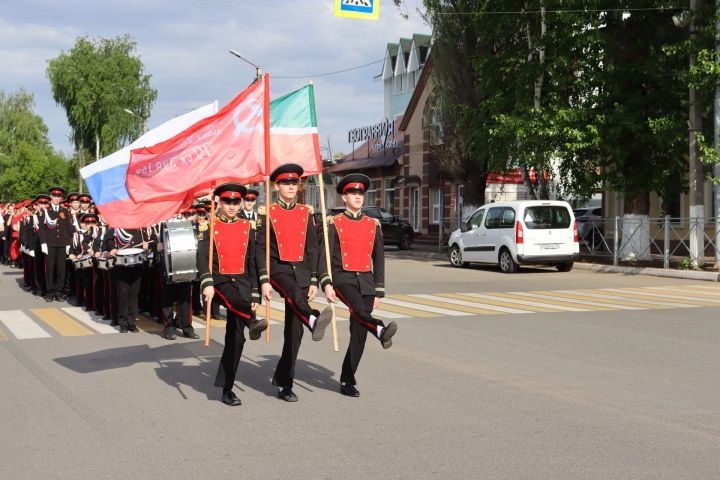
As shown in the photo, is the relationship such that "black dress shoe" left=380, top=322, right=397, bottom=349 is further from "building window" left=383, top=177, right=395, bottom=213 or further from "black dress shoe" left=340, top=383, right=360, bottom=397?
"building window" left=383, top=177, right=395, bottom=213

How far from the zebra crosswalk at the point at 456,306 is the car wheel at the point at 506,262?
4.69m

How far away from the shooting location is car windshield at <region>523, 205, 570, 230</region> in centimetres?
2167

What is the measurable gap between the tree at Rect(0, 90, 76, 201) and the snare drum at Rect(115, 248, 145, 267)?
66209mm

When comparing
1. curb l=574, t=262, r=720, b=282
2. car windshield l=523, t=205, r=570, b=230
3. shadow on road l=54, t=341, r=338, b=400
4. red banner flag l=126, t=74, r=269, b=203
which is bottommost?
shadow on road l=54, t=341, r=338, b=400

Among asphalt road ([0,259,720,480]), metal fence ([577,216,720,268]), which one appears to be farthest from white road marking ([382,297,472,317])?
metal fence ([577,216,720,268])

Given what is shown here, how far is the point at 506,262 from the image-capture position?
22.3 m

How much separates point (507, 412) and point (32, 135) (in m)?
82.2

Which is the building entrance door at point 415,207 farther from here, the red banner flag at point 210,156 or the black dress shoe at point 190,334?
the red banner flag at point 210,156

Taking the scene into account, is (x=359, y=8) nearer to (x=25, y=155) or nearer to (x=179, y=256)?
(x=179, y=256)

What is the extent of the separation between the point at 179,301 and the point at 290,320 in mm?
4467

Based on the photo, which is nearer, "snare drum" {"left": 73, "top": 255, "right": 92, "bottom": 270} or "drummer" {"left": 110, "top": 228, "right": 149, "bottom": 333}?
"drummer" {"left": 110, "top": 228, "right": 149, "bottom": 333}

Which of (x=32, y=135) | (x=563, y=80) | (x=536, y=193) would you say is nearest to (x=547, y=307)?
(x=563, y=80)

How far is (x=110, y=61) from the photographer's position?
68000mm

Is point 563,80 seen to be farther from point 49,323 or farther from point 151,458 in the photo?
point 151,458
